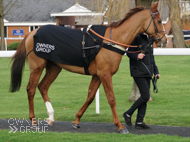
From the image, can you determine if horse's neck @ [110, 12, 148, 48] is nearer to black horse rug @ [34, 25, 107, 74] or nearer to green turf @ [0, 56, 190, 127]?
black horse rug @ [34, 25, 107, 74]

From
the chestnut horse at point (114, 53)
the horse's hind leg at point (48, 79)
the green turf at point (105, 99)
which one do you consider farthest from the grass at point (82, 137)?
the green turf at point (105, 99)

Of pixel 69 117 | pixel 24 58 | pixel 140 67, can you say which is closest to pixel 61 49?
pixel 24 58

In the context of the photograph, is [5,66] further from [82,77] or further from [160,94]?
[160,94]

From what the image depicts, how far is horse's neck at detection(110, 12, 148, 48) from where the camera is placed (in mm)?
5453

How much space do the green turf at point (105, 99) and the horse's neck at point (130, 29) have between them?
1.69m

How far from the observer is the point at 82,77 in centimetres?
1347

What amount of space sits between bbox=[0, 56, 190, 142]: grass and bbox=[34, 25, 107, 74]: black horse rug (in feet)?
3.80

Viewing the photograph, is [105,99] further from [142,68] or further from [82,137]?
[82,137]

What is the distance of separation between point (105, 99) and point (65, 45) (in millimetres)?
4102

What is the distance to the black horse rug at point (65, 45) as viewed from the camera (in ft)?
17.9

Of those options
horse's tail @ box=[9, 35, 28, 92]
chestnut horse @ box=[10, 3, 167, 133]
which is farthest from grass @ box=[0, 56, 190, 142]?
chestnut horse @ box=[10, 3, 167, 133]

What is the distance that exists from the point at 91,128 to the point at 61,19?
27191mm

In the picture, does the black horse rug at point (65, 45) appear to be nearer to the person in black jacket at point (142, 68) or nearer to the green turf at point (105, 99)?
the person in black jacket at point (142, 68)

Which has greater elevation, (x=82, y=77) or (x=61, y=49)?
(x=61, y=49)
